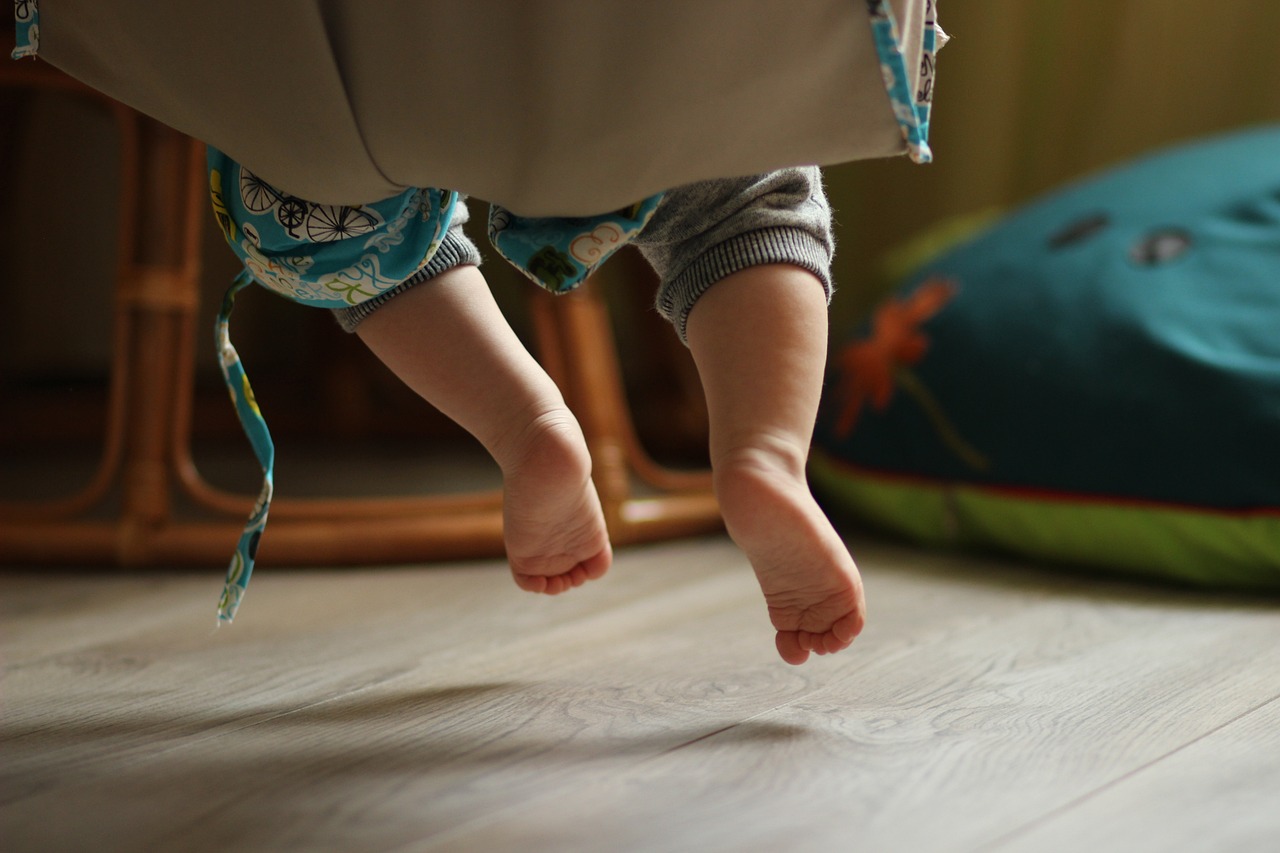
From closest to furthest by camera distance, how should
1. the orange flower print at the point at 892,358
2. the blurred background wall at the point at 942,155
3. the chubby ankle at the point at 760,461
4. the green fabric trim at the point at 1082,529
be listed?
1. the chubby ankle at the point at 760,461
2. the green fabric trim at the point at 1082,529
3. the orange flower print at the point at 892,358
4. the blurred background wall at the point at 942,155

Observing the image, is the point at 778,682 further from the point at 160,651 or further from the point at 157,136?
the point at 157,136

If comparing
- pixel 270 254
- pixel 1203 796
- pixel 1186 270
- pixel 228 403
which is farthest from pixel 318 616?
pixel 228 403

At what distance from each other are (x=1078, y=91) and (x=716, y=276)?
1.12 m

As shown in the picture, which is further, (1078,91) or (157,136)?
(1078,91)

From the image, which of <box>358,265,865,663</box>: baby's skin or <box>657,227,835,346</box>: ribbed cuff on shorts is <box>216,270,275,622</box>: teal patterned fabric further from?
<box>657,227,835,346</box>: ribbed cuff on shorts

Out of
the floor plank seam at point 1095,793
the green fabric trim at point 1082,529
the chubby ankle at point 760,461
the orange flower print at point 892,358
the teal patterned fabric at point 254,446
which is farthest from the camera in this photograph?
the orange flower print at point 892,358

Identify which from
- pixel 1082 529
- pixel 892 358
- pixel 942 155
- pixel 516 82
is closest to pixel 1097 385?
pixel 1082 529

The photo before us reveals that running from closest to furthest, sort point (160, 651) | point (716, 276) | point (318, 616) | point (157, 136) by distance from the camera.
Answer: point (716, 276) < point (160, 651) < point (318, 616) < point (157, 136)

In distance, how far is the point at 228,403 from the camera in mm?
1711

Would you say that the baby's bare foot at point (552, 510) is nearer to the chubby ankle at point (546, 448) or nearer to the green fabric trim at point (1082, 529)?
the chubby ankle at point (546, 448)

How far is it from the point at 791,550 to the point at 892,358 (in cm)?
61

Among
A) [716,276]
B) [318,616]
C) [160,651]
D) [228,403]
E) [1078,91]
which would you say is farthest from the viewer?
[228,403]

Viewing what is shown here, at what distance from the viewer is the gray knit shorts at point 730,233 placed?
0.61 meters

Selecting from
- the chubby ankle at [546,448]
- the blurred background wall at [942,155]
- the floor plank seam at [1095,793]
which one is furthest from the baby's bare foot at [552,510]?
the blurred background wall at [942,155]
